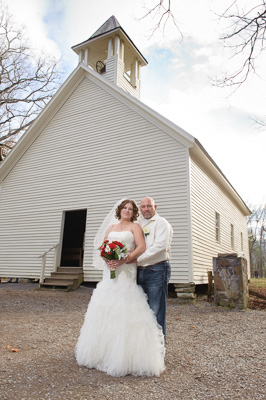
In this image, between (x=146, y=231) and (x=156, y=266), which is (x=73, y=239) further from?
(x=156, y=266)

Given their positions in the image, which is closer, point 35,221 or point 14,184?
point 35,221

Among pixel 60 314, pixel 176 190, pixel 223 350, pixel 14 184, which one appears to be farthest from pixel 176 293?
pixel 14 184

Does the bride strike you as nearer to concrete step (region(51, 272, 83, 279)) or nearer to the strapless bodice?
the strapless bodice

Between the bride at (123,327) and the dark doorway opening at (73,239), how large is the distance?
1113 cm

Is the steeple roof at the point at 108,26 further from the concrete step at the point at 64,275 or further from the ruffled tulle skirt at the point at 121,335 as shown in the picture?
the ruffled tulle skirt at the point at 121,335

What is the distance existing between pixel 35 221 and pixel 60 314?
641 centimetres

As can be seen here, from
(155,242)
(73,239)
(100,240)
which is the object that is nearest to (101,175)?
(73,239)

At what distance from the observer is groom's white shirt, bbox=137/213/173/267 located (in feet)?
10.5

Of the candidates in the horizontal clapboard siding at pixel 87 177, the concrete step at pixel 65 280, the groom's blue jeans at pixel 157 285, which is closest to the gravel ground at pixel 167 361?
the groom's blue jeans at pixel 157 285

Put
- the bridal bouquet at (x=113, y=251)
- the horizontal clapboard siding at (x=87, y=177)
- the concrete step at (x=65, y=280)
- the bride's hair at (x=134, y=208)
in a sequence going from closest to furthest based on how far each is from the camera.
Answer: the bridal bouquet at (x=113, y=251) → the bride's hair at (x=134, y=208) → the horizontal clapboard siding at (x=87, y=177) → the concrete step at (x=65, y=280)

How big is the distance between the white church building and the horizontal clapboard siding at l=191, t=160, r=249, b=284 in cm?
4

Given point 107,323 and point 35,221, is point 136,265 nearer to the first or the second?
point 107,323

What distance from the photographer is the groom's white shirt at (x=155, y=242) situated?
10.5ft

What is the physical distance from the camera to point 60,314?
5.91 m
